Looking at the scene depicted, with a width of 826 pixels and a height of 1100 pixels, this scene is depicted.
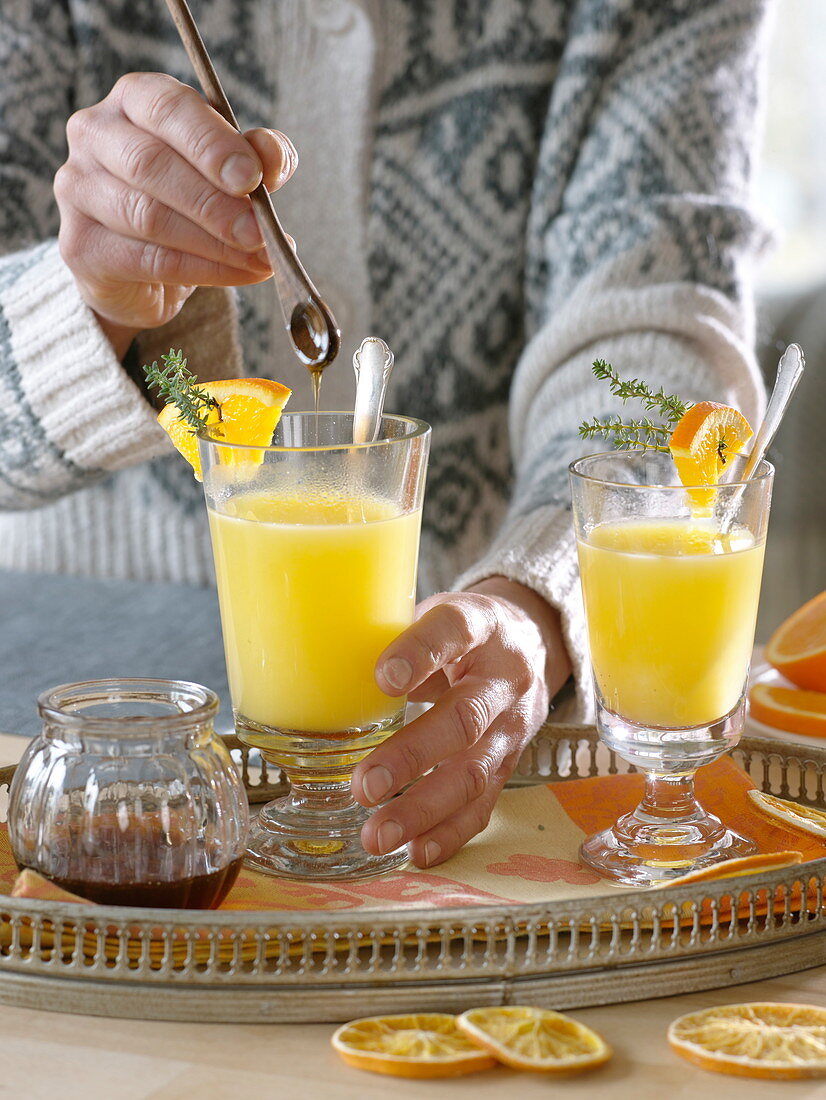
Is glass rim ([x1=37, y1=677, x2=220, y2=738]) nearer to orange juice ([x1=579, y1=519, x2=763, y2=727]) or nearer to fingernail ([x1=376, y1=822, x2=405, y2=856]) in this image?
fingernail ([x1=376, y1=822, x2=405, y2=856])

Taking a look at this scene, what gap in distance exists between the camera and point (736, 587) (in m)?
0.70

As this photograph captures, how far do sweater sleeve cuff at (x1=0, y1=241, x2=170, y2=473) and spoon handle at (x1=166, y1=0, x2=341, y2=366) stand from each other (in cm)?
33

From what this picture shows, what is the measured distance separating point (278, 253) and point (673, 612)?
1.05 feet

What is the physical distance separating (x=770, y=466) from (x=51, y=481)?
0.82 m

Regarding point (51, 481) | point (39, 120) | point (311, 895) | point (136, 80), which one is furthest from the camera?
point (39, 120)

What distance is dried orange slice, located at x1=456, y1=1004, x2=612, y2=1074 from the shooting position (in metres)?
0.49

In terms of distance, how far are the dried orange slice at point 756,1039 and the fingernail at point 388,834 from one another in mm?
198

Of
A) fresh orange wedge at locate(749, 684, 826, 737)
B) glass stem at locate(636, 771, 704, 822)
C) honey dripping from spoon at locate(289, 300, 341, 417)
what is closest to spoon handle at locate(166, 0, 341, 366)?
honey dripping from spoon at locate(289, 300, 341, 417)

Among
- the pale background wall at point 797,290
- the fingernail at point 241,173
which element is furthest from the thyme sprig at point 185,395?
the pale background wall at point 797,290

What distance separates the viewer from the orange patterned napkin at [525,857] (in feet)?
2.09

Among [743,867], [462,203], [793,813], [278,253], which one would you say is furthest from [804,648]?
[462,203]

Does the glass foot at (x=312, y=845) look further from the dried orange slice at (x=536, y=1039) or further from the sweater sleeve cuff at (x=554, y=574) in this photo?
the sweater sleeve cuff at (x=554, y=574)

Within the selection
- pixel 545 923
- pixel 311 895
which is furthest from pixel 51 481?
pixel 545 923

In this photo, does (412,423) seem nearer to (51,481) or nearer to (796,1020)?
(796,1020)
